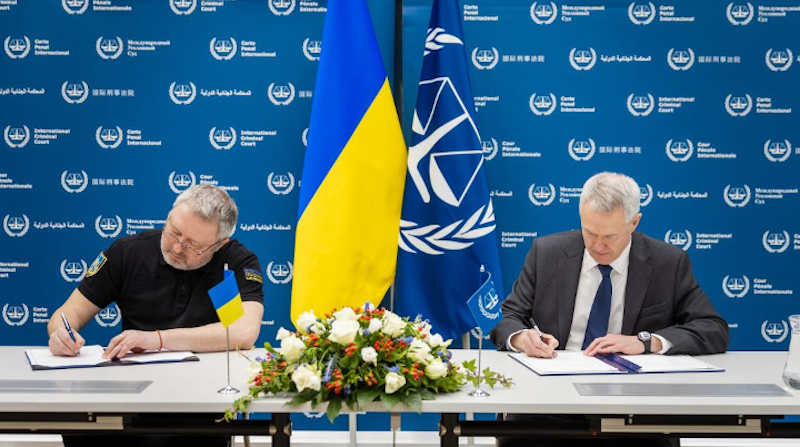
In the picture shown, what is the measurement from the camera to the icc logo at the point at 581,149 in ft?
13.4

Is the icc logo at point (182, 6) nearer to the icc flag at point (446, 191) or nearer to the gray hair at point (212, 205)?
the icc flag at point (446, 191)

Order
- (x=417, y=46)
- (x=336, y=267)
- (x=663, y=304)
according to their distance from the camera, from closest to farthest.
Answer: (x=663, y=304), (x=336, y=267), (x=417, y=46)

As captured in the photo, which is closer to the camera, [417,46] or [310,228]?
[310,228]

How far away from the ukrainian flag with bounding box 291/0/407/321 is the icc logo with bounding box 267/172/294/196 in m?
0.52

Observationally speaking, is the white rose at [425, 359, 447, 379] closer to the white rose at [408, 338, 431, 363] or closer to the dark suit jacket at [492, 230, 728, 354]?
the white rose at [408, 338, 431, 363]

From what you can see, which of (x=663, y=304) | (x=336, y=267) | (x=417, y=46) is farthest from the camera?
(x=417, y=46)

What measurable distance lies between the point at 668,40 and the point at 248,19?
2.38 metres

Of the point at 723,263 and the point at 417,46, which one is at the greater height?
the point at 417,46

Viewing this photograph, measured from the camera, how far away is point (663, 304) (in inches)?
108

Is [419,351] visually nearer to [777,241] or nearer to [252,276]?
[252,276]

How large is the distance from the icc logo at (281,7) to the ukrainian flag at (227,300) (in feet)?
7.79

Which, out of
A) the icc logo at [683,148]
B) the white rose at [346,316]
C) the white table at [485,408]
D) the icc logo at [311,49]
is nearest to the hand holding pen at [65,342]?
the white table at [485,408]

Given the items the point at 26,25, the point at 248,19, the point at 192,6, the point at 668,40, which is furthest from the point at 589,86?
the point at 26,25

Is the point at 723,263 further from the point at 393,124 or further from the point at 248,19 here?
the point at 248,19
